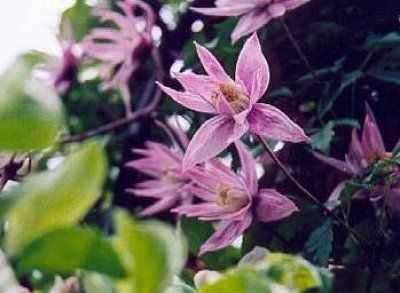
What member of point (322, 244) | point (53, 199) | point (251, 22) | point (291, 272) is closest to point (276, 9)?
point (251, 22)

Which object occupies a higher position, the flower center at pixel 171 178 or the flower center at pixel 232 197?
the flower center at pixel 232 197

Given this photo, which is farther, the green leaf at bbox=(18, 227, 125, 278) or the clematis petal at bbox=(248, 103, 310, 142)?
the clematis petal at bbox=(248, 103, 310, 142)

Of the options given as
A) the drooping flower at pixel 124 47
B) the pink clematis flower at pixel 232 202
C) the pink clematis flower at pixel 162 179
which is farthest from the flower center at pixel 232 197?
the drooping flower at pixel 124 47

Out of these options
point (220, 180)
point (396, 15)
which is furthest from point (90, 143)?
point (396, 15)

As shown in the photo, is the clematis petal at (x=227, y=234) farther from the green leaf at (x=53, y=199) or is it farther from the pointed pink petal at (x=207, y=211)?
the green leaf at (x=53, y=199)

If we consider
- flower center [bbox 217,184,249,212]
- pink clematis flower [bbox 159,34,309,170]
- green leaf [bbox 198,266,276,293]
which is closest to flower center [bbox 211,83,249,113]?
pink clematis flower [bbox 159,34,309,170]

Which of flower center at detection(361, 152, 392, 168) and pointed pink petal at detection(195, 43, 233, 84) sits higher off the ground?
pointed pink petal at detection(195, 43, 233, 84)

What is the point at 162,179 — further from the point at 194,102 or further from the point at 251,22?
the point at 194,102

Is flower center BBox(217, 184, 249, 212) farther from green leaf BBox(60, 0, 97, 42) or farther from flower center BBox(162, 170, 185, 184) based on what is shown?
green leaf BBox(60, 0, 97, 42)
